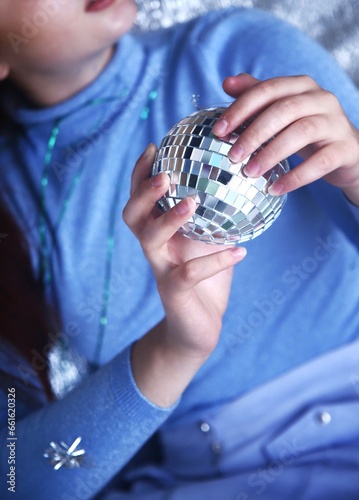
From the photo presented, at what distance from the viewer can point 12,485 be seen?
0.50 m

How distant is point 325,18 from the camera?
635 mm

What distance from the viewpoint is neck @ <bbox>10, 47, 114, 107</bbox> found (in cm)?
55

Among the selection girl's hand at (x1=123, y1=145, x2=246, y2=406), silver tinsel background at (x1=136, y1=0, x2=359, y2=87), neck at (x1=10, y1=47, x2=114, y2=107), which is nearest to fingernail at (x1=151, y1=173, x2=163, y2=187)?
girl's hand at (x1=123, y1=145, x2=246, y2=406)

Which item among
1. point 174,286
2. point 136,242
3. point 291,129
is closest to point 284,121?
point 291,129

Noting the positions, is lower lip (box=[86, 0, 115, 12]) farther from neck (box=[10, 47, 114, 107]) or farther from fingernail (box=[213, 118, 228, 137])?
fingernail (box=[213, 118, 228, 137])

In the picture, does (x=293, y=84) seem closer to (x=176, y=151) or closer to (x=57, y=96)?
(x=176, y=151)

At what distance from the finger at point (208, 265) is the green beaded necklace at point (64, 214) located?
8.2 inches

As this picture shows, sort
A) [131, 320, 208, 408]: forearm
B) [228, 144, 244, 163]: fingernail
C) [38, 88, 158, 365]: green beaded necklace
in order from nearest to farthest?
[228, 144, 244, 163]: fingernail, [131, 320, 208, 408]: forearm, [38, 88, 158, 365]: green beaded necklace

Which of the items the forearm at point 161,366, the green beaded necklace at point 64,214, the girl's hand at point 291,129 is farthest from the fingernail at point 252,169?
the green beaded necklace at point 64,214

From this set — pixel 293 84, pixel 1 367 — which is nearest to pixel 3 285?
pixel 1 367

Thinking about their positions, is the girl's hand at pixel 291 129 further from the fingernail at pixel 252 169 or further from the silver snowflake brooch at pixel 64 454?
the silver snowflake brooch at pixel 64 454

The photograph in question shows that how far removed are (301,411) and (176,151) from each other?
268mm

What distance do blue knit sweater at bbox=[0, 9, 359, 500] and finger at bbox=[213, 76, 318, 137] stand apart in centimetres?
13

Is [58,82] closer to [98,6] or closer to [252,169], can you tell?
[98,6]
